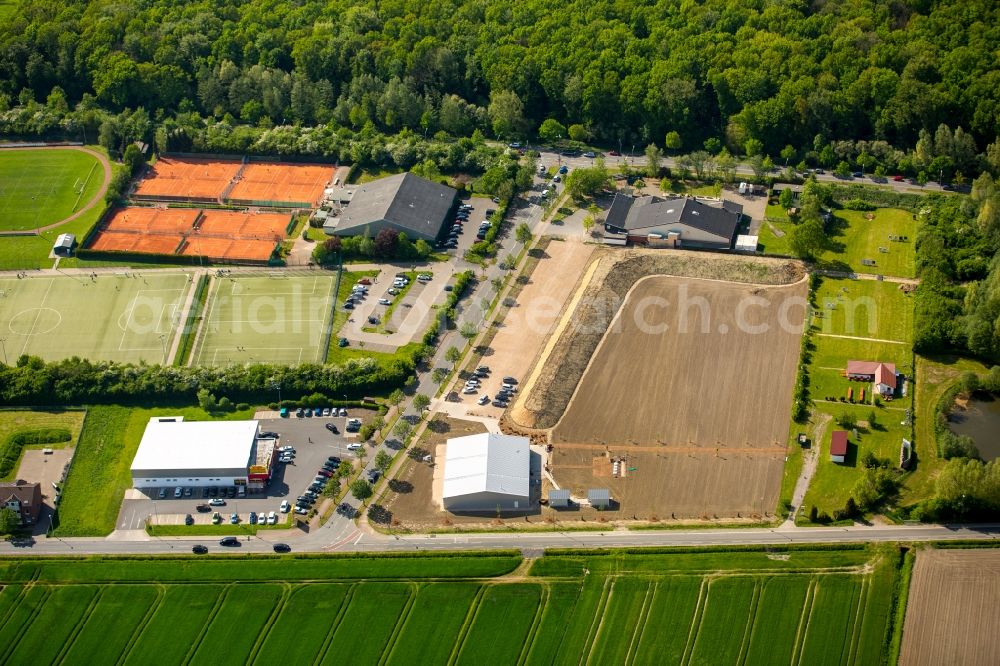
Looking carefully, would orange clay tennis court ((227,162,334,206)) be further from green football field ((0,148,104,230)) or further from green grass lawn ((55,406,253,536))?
green grass lawn ((55,406,253,536))

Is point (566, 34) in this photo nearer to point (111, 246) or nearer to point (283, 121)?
point (283, 121)

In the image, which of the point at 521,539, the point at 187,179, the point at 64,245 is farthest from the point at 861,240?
the point at 64,245

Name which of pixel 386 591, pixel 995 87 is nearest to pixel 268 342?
pixel 386 591

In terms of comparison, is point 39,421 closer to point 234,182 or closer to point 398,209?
point 398,209

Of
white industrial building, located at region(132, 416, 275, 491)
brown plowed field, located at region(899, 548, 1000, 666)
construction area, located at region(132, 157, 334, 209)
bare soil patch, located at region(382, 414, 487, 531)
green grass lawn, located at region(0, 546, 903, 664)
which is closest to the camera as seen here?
brown plowed field, located at region(899, 548, 1000, 666)

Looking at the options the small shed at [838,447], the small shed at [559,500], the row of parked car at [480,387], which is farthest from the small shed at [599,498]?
the small shed at [838,447]

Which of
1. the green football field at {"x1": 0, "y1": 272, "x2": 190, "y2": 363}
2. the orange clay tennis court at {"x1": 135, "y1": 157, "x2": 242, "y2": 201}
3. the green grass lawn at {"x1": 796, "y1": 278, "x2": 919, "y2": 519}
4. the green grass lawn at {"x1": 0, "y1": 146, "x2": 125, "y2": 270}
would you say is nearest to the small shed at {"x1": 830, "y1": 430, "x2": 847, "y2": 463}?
the green grass lawn at {"x1": 796, "y1": 278, "x2": 919, "y2": 519}

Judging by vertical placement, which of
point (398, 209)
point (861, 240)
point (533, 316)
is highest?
point (398, 209)
